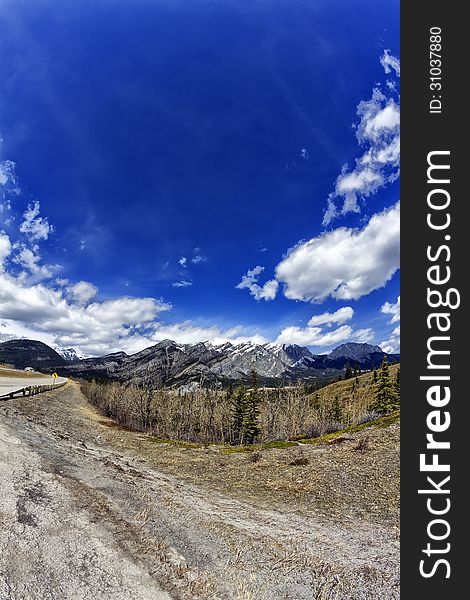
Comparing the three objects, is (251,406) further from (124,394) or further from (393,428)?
(124,394)

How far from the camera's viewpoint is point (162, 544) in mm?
7484

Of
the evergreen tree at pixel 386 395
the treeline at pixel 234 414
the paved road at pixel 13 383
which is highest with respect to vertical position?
the evergreen tree at pixel 386 395

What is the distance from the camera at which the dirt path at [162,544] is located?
226 inches

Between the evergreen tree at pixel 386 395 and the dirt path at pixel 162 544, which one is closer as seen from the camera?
the dirt path at pixel 162 544

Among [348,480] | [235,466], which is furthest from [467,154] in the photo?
[235,466]

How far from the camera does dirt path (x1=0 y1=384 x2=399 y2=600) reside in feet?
18.8

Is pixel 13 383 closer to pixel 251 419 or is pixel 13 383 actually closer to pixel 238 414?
pixel 238 414

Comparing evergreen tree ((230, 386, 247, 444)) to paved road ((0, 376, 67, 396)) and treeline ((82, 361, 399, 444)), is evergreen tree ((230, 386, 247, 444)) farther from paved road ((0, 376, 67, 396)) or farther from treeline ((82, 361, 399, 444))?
paved road ((0, 376, 67, 396))

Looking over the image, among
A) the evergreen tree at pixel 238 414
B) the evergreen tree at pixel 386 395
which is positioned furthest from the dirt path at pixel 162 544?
the evergreen tree at pixel 386 395

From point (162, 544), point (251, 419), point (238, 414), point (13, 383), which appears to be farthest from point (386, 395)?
point (13, 383)

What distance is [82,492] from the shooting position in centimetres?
975

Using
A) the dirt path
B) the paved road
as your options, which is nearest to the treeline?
the paved road

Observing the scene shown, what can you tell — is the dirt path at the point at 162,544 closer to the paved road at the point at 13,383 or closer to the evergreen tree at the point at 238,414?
the paved road at the point at 13,383

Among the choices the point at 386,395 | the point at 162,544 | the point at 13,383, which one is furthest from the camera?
the point at 386,395
